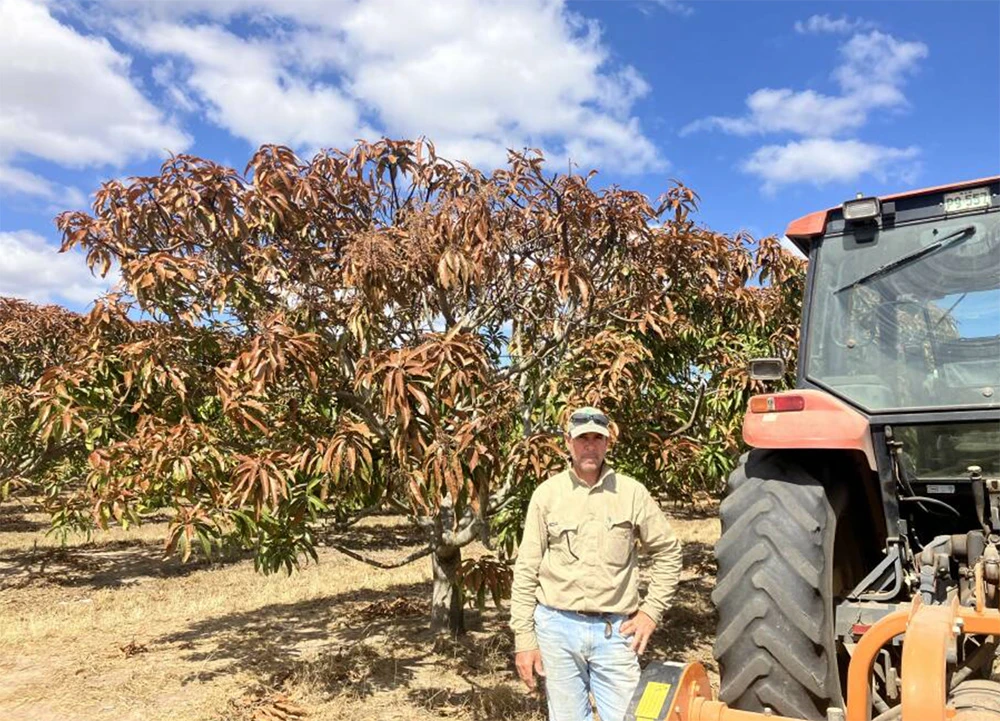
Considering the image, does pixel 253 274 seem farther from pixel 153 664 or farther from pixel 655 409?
pixel 153 664

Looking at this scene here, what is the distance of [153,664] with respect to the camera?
5641 millimetres

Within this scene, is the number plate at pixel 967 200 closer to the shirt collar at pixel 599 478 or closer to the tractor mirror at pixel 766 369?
the tractor mirror at pixel 766 369

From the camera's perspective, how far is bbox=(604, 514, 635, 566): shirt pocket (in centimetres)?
292

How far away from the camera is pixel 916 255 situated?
3602 millimetres

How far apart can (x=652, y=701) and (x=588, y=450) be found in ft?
3.28

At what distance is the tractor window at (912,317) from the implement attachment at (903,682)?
4.01ft

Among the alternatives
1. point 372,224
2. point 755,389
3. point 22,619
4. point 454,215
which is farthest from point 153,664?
point 755,389

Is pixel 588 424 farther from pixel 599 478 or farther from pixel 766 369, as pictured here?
pixel 766 369

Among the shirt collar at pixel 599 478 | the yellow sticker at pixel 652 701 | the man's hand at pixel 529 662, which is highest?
the shirt collar at pixel 599 478

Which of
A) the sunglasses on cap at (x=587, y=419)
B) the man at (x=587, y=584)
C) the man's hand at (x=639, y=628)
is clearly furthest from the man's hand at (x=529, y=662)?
the sunglasses on cap at (x=587, y=419)

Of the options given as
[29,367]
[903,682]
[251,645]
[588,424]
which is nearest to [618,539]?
[588,424]

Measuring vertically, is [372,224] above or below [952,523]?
above

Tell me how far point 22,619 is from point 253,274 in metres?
5.11

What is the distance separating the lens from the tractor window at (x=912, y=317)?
3387mm
